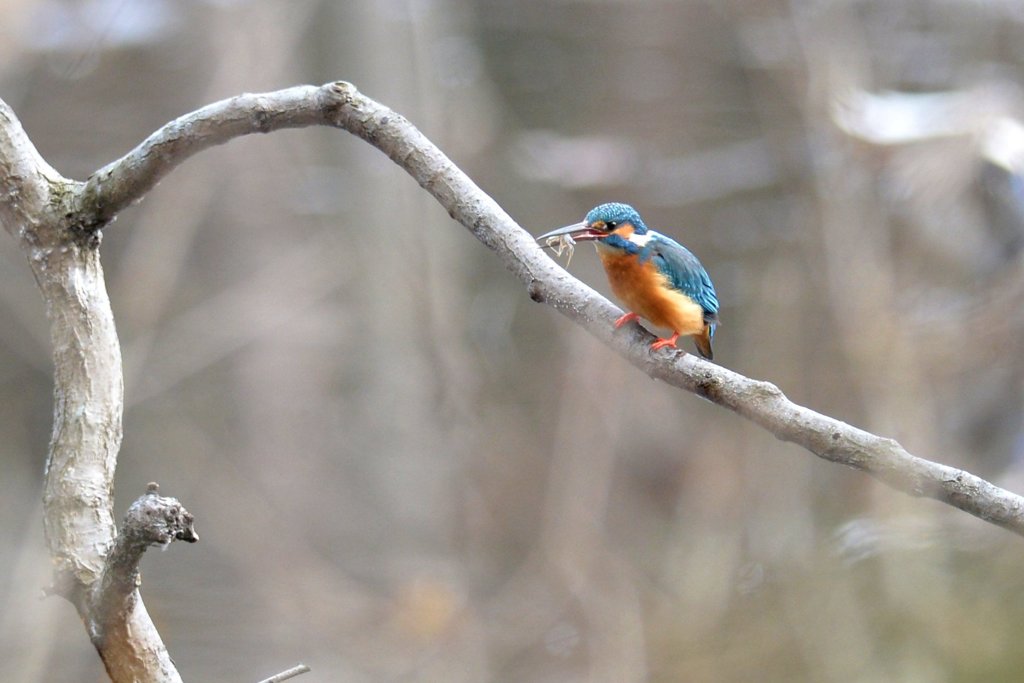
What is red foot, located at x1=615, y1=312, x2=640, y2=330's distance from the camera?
41.9 inches

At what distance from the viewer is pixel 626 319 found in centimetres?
115

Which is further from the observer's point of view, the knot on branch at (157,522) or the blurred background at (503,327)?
the blurred background at (503,327)

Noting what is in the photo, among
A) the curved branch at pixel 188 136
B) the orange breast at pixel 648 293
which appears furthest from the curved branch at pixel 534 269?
the orange breast at pixel 648 293

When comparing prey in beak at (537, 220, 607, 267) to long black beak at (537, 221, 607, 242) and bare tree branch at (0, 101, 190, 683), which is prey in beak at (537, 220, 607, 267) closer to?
long black beak at (537, 221, 607, 242)

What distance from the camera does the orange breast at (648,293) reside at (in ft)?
4.30

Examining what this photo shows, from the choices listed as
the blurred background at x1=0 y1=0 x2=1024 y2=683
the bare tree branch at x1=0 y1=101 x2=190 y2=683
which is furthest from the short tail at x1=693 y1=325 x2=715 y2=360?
the blurred background at x1=0 y1=0 x2=1024 y2=683

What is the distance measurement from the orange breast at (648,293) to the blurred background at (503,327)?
105 inches

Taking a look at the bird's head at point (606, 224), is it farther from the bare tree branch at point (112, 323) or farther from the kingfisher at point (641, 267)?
the bare tree branch at point (112, 323)

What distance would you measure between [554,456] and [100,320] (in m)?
4.15

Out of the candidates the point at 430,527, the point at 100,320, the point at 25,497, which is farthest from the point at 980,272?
the point at 25,497

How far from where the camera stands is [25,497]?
15.0 ft

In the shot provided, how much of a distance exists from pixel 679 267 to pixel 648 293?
91 millimetres

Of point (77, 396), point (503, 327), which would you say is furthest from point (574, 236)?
point (503, 327)

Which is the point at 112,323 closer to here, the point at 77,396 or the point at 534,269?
the point at 77,396
